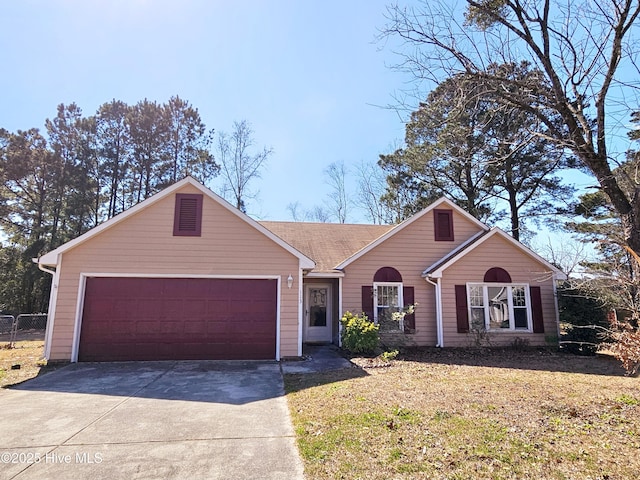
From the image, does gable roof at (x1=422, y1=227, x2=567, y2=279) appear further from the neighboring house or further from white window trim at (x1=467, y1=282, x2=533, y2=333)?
white window trim at (x1=467, y1=282, x2=533, y2=333)

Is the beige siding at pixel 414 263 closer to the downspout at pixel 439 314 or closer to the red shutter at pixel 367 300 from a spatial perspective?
the red shutter at pixel 367 300

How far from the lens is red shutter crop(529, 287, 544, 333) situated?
1212 cm

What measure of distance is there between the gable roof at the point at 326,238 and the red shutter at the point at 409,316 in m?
2.53

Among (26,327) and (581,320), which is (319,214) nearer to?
(26,327)

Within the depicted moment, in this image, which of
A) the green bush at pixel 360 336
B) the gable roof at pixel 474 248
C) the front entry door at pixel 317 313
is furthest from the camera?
the front entry door at pixel 317 313

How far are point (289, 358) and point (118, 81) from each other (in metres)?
9.24

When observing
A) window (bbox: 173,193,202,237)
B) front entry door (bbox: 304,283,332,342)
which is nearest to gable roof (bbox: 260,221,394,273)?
front entry door (bbox: 304,283,332,342)

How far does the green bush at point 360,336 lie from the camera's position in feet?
34.7

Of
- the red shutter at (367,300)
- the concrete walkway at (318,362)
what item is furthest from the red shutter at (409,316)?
the concrete walkway at (318,362)

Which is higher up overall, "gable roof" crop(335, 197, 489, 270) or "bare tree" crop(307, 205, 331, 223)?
"bare tree" crop(307, 205, 331, 223)

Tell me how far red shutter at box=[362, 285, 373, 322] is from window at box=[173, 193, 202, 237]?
5676 mm

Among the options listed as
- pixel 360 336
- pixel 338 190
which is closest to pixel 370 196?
pixel 338 190

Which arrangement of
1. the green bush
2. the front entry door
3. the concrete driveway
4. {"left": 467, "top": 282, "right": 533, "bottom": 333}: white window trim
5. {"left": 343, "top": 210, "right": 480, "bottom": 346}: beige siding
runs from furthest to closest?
the front entry door, {"left": 343, "top": 210, "right": 480, "bottom": 346}: beige siding, {"left": 467, "top": 282, "right": 533, "bottom": 333}: white window trim, the green bush, the concrete driveway

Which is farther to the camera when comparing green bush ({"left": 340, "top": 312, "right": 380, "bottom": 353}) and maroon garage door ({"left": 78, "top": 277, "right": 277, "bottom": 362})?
green bush ({"left": 340, "top": 312, "right": 380, "bottom": 353})
